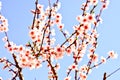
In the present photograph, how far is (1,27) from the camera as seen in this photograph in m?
10.1

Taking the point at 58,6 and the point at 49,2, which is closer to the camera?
the point at 49,2

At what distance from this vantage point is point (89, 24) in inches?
376

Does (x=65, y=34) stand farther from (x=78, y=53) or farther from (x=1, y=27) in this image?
(x=1, y=27)

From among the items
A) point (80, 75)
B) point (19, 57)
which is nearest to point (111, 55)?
point (80, 75)

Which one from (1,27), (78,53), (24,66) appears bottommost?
(24,66)

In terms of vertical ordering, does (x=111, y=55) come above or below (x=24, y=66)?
above

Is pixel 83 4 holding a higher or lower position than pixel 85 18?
higher

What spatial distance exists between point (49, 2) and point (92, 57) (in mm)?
2519

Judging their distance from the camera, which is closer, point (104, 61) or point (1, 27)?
point (1, 27)

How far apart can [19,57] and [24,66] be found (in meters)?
0.43

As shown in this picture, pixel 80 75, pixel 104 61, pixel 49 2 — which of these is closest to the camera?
pixel 49 2

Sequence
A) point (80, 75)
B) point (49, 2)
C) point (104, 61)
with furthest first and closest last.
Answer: point (104, 61), point (80, 75), point (49, 2)

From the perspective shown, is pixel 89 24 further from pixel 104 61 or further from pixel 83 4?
pixel 104 61

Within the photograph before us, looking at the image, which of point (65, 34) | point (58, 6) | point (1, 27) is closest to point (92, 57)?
point (65, 34)
